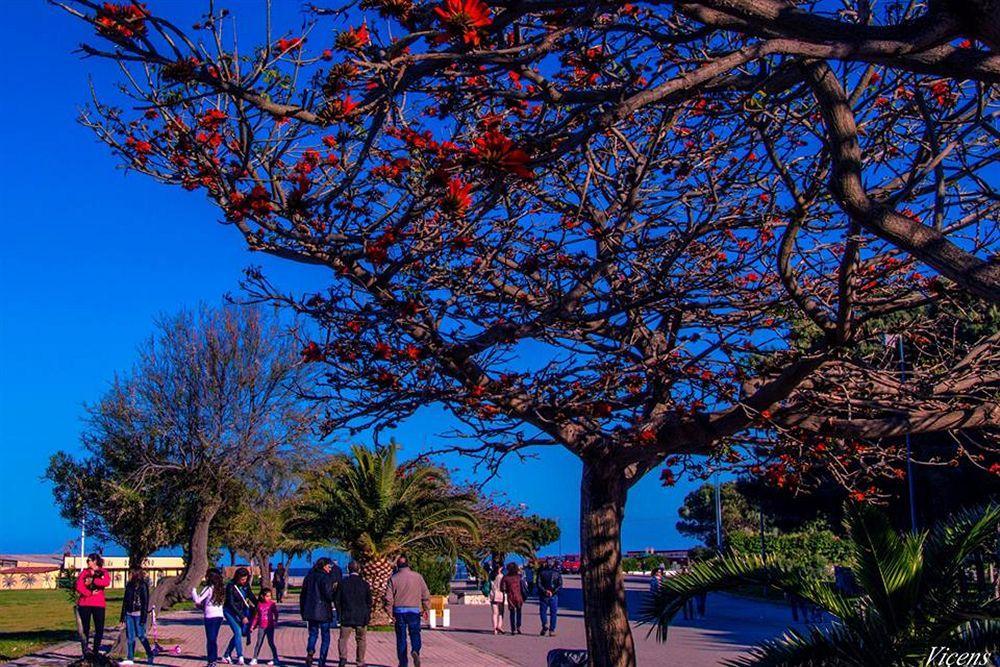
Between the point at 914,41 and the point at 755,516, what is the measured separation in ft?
279

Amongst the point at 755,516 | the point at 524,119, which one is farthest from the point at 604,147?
the point at 755,516

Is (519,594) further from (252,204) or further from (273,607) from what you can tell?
(252,204)

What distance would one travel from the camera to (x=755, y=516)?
283 feet

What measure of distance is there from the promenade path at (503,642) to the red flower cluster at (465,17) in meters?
7.79

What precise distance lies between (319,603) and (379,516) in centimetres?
998

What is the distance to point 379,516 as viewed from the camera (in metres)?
25.4

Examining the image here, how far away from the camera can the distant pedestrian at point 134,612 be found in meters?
16.1

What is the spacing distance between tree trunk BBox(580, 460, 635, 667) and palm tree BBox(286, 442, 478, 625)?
15.5 metres

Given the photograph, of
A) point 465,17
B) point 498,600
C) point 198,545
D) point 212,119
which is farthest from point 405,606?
point 198,545

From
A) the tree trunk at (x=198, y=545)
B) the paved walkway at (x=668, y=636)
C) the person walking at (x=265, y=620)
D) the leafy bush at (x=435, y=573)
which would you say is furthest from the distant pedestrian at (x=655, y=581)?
the tree trunk at (x=198, y=545)

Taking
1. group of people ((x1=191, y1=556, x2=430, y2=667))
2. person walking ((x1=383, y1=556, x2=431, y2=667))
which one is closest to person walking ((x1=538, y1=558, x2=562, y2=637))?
group of people ((x1=191, y1=556, x2=430, y2=667))

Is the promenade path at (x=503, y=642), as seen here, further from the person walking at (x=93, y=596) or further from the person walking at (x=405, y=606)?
the person walking at (x=405, y=606)

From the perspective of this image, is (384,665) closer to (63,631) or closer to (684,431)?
(684,431)

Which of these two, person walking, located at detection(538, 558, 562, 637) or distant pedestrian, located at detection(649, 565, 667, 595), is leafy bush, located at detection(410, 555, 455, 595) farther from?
person walking, located at detection(538, 558, 562, 637)
